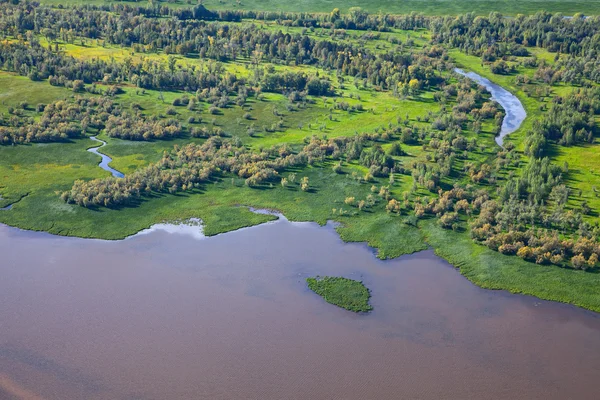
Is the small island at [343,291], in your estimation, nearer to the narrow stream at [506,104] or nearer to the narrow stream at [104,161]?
the narrow stream at [104,161]

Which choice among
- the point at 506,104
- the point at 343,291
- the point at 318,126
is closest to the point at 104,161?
the point at 318,126

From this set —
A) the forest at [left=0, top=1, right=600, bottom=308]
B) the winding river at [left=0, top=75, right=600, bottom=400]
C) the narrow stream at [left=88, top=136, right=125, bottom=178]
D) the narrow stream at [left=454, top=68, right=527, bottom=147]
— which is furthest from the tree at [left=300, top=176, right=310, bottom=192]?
the narrow stream at [left=454, top=68, right=527, bottom=147]

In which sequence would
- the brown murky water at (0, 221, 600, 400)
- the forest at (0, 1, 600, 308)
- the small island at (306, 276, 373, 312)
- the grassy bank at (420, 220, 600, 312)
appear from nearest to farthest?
the brown murky water at (0, 221, 600, 400)
the small island at (306, 276, 373, 312)
the grassy bank at (420, 220, 600, 312)
the forest at (0, 1, 600, 308)

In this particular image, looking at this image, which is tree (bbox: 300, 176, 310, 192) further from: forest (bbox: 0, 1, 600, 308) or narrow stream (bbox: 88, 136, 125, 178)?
narrow stream (bbox: 88, 136, 125, 178)

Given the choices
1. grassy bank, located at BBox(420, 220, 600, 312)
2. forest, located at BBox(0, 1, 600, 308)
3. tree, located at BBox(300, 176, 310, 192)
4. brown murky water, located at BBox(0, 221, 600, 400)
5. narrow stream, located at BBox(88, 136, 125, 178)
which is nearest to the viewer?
brown murky water, located at BBox(0, 221, 600, 400)

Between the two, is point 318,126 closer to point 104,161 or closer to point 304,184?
point 304,184
